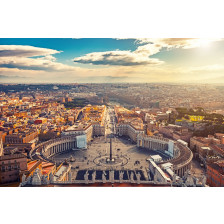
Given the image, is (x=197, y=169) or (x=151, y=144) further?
(x=151, y=144)

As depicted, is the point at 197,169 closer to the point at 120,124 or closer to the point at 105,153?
the point at 105,153

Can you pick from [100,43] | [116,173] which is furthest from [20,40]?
[116,173]

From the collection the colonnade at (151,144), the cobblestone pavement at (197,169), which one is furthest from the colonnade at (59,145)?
the cobblestone pavement at (197,169)

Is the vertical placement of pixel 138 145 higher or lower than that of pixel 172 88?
lower

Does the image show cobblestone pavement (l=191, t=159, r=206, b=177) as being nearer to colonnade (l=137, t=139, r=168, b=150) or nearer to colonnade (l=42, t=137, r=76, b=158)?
colonnade (l=137, t=139, r=168, b=150)

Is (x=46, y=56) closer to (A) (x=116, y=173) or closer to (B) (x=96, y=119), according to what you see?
(A) (x=116, y=173)

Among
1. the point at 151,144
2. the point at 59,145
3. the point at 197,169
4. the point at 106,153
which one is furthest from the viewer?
the point at 151,144

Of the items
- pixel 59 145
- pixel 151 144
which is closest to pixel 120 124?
pixel 151 144

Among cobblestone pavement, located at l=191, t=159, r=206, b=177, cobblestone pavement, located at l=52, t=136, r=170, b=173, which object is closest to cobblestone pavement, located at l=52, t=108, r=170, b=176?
cobblestone pavement, located at l=52, t=136, r=170, b=173
